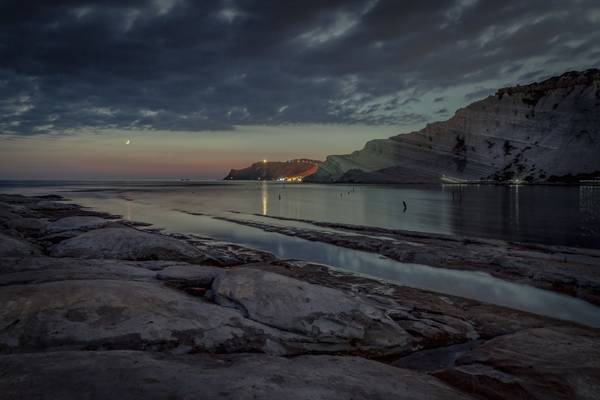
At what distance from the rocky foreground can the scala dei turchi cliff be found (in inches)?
4197

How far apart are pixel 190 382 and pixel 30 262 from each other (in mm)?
6487

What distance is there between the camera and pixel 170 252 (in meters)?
11.4

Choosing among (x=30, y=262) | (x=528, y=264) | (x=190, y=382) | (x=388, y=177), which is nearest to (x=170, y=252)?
(x=30, y=262)

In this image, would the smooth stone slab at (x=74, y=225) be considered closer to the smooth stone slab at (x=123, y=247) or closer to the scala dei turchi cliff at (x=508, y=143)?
the smooth stone slab at (x=123, y=247)

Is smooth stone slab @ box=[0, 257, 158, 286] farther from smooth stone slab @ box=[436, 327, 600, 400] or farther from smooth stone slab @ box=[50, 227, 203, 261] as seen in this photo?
smooth stone slab @ box=[436, 327, 600, 400]

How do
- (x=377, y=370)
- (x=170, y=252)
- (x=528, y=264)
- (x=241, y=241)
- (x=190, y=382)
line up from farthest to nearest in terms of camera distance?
(x=241, y=241), (x=528, y=264), (x=170, y=252), (x=377, y=370), (x=190, y=382)

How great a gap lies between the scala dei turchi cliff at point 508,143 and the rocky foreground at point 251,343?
10661 cm

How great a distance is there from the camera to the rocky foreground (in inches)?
127

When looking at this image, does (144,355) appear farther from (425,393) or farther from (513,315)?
(513,315)

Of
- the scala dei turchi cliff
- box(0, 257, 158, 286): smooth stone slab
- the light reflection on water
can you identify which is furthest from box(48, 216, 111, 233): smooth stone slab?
the scala dei turchi cliff

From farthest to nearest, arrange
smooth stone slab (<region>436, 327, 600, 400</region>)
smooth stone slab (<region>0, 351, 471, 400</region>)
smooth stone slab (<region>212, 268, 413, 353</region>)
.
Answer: smooth stone slab (<region>212, 268, 413, 353</region>), smooth stone slab (<region>436, 327, 600, 400</region>), smooth stone slab (<region>0, 351, 471, 400</region>)


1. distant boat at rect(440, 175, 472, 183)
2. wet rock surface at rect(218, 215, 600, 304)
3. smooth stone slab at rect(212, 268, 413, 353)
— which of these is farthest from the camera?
distant boat at rect(440, 175, 472, 183)

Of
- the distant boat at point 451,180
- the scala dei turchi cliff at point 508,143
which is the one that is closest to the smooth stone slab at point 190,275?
the scala dei turchi cliff at point 508,143

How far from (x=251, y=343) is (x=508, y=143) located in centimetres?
11422
